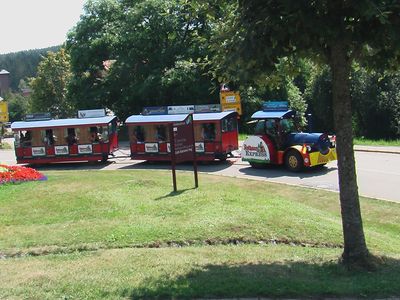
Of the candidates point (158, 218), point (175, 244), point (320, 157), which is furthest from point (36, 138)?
point (175, 244)

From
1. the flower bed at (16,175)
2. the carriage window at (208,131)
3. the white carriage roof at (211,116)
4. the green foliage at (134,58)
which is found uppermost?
the green foliage at (134,58)

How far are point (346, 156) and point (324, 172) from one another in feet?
48.5

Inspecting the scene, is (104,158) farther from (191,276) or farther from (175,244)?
(191,276)

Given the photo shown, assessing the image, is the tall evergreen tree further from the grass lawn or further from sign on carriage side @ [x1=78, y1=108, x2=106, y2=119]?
sign on carriage side @ [x1=78, y1=108, x2=106, y2=119]

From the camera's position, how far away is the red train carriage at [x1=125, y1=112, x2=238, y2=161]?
1009 inches

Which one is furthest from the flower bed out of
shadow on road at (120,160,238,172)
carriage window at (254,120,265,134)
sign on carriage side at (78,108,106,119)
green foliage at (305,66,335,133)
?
green foliage at (305,66,335,133)

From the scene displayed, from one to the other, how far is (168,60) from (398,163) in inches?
1038

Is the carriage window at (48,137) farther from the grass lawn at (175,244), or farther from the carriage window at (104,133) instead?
the grass lawn at (175,244)

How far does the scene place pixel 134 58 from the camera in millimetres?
46375

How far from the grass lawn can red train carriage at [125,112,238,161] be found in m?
9.20

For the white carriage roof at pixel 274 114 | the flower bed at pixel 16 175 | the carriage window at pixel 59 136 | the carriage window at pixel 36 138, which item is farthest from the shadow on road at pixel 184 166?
the flower bed at pixel 16 175

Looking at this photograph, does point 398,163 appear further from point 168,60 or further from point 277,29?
point 168,60

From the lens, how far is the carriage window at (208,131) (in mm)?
25812

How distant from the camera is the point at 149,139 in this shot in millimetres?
27641
